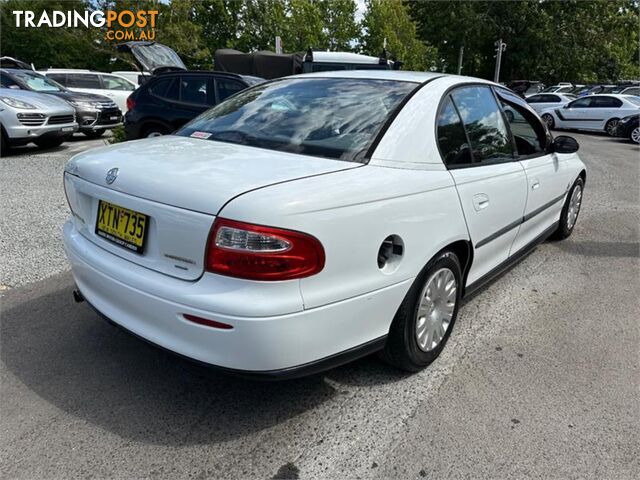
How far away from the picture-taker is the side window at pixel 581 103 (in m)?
17.9

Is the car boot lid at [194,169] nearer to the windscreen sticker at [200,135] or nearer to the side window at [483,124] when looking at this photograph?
the windscreen sticker at [200,135]

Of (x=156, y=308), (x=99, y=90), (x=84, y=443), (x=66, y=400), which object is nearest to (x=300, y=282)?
(x=156, y=308)

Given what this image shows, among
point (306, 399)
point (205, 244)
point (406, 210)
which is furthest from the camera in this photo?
point (306, 399)

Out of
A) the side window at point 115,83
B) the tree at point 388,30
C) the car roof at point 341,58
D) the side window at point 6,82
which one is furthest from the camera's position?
the tree at point 388,30

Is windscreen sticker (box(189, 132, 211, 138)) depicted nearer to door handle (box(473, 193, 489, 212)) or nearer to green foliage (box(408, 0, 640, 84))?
door handle (box(473, 193, 489, 212))

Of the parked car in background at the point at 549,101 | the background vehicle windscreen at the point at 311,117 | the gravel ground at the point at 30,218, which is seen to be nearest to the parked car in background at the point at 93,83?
the gravel ground at the point at 30,218

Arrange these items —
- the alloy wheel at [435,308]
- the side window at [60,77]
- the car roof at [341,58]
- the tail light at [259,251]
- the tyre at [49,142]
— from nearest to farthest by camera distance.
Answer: the tail light at [259,251] < the alloy wheel at [435,308] < the tyre at [49,142] < the car roof at [341,58] < the side window at [60,77]

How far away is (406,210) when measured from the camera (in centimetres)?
241

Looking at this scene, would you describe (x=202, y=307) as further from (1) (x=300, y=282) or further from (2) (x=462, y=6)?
(2) (x=462, y=6)

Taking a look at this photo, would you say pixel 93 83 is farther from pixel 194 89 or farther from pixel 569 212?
pixel 569 212

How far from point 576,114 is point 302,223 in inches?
753

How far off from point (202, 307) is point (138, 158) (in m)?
0.90

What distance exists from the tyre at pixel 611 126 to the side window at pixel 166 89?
14.8 metres

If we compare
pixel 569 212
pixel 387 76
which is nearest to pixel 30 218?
pixel 387 76
